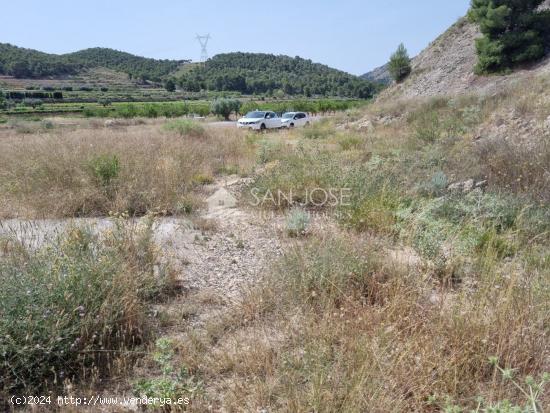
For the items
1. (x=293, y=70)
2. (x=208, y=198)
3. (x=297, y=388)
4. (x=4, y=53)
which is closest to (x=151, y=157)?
(x=208, y=198)

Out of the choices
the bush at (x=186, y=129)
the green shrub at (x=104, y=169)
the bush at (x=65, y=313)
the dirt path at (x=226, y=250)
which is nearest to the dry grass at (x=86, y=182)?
the green shrub at (x=104, y=169)

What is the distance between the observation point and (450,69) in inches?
917

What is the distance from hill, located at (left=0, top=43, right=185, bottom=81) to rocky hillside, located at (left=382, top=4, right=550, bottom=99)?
95.9 m

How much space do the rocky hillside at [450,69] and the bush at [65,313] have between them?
2030cm

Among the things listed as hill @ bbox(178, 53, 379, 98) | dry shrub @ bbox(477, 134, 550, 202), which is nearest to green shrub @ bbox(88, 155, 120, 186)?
dry shrub @ bbox(477, 134, 550, 202)

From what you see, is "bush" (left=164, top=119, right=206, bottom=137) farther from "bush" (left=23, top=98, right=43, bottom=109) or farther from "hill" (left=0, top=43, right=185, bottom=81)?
"hill" (left=0, top=43, right=185, bottom=81)

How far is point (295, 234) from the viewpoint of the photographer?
4.45m

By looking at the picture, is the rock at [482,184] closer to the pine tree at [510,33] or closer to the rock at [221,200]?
the rock at [221,200]

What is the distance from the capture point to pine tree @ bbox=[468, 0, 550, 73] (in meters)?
19.5

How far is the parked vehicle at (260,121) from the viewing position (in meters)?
22.5

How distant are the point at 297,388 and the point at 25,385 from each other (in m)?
1.47

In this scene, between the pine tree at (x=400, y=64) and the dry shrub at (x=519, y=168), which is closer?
the dry shrub at (x=519, y=168)

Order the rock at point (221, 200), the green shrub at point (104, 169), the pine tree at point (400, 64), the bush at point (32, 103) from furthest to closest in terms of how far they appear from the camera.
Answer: the bush at point (32, 103) → the pine tree at point (400, 64) → the rock at point (221, 200) → the green shrub at point (104, 169)

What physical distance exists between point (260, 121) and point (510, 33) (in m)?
14.1
